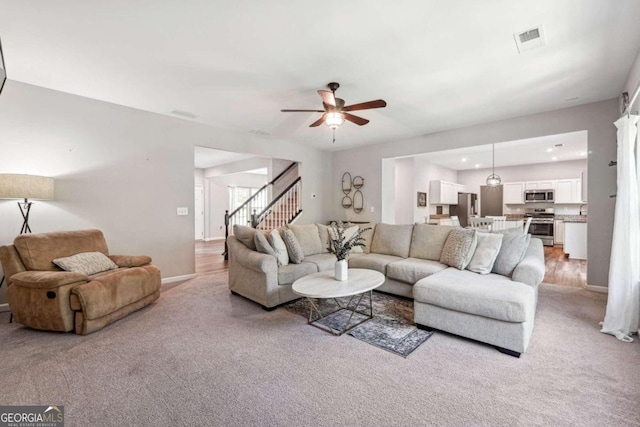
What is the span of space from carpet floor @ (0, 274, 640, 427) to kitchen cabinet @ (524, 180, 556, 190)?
7037mm

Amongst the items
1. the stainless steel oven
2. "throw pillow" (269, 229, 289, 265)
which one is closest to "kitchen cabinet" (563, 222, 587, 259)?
the stainless steel oven

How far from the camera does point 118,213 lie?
13.5ft

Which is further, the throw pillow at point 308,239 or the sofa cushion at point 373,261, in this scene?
the throw pillow at point 308,239

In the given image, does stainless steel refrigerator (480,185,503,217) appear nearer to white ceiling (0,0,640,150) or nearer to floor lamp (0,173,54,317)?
white ceiling (0,0,640,150)

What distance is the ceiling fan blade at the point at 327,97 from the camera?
2.97 metres

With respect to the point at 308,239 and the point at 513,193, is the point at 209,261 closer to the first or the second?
the point at 308,239

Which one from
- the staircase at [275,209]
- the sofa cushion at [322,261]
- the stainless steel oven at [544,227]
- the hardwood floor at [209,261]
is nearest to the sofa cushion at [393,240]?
the sofa cushion at [322,261]

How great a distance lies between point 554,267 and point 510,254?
11.3ft

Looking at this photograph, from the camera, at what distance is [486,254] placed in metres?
3.20

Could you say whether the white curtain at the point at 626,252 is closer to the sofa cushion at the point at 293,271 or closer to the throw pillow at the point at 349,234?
the throw pillow at the point at 349,234

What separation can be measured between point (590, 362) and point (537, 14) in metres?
2.69

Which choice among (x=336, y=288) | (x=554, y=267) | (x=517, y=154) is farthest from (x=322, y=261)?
(x=517, y=154)

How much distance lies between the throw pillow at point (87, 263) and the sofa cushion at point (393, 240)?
3.52 meters

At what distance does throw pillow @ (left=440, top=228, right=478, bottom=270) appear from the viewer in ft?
11.0
